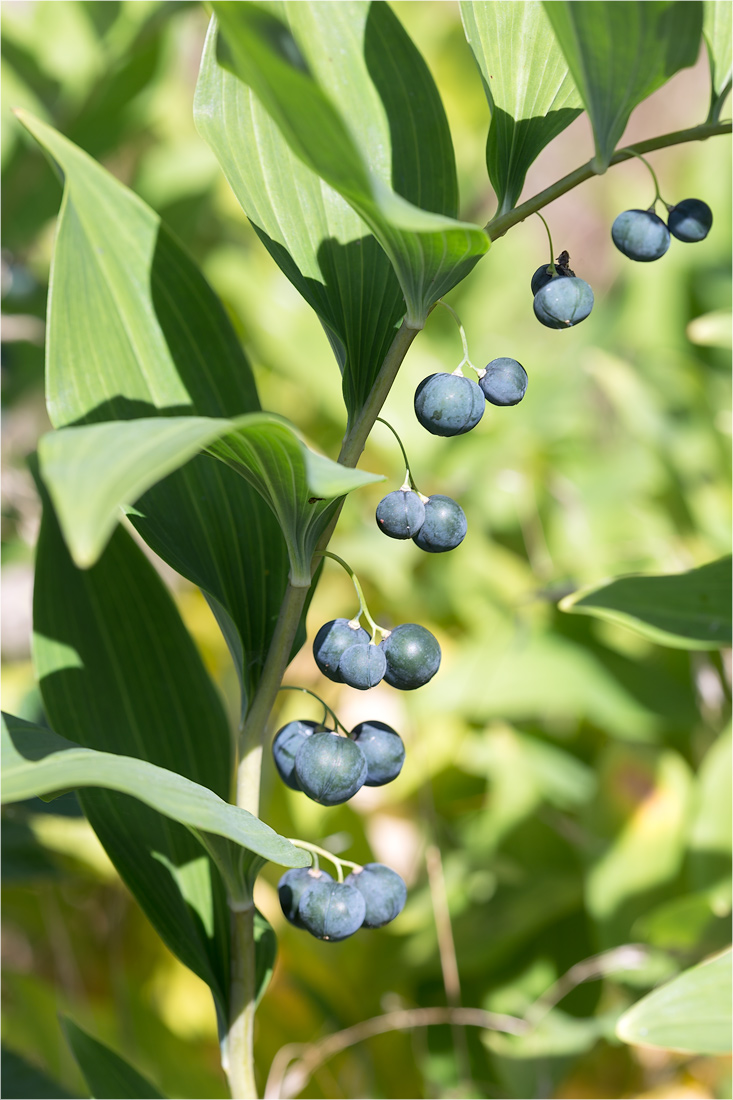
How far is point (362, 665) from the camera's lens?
0.38 meters

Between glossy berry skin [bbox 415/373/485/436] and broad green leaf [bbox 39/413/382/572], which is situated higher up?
glossy berry skin [bbox 415/373/485/436]

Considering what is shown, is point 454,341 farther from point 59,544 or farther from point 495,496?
point 59,544

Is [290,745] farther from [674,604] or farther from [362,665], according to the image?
[674,604]

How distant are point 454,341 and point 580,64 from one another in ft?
3.75

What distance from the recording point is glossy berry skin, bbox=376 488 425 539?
1.24 ft

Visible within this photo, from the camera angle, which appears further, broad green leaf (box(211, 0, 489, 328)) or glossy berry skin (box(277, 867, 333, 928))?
glossy berry skin (box(277, 867, 333, 928))

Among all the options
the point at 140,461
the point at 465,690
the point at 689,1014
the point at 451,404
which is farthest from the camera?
the point at 465,690

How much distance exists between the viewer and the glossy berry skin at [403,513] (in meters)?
0.38

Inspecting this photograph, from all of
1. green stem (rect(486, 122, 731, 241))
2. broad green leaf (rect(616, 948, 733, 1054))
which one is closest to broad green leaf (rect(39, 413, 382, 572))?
green stem (rect(486, 122, 731, 241))

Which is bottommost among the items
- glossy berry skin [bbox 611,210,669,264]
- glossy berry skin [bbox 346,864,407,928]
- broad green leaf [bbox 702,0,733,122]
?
glossy berry skin [bbox 346,864,407,928]

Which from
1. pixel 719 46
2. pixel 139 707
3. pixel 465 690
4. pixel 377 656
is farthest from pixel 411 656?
pixel 465 690

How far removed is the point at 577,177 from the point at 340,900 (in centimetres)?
34

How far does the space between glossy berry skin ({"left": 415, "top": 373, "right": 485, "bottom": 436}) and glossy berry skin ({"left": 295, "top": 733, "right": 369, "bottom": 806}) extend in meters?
0.15

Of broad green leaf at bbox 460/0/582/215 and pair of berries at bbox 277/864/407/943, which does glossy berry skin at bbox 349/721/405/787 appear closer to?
pair of berries at bbox 277/864/407/943
